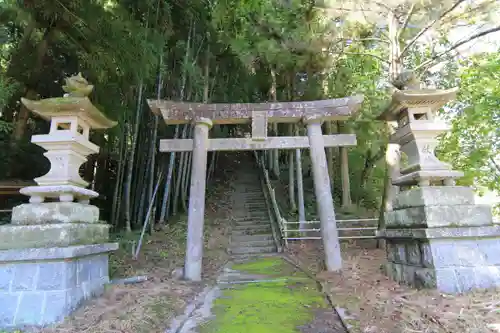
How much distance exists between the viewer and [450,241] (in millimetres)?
3559

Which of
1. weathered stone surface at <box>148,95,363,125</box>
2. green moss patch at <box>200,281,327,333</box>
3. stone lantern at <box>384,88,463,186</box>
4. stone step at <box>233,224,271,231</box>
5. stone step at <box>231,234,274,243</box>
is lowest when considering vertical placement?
green moss patch at <box>200,281,327,333</box>

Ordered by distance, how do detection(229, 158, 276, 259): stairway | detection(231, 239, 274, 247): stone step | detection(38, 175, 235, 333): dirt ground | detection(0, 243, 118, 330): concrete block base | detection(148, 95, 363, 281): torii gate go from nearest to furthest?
1. detection(38, 175, 235, 333): dirt ground
2. detection(0, 243, 118, 330): concrete block base
3. detection(148, 95, 363, 281): torii gate
4. detection(229, 158, 276, 259): stairway
5. detection(231, 239, 274, 247): stone step

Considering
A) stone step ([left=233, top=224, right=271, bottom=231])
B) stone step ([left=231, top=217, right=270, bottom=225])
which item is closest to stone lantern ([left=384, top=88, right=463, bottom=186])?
stone step ([left=233, top=224, right=271, bottom=231])

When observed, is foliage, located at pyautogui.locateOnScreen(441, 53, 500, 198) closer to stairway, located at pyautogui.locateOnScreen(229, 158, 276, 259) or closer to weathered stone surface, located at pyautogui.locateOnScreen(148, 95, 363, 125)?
weathered stone surface, located at pyautogui.locateOnScreen(148, 95, 363, 125)

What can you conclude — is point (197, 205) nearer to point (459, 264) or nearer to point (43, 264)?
point (43, 264)

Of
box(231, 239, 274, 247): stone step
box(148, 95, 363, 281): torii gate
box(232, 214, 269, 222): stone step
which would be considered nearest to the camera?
box(148, 95, 363, 281): torii gate

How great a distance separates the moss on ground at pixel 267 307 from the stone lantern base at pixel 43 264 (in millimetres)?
1514

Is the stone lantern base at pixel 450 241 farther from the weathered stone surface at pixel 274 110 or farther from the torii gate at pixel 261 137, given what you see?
the weathered stone surface at pixel 274 110

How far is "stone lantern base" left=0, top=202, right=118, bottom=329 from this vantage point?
3205mm

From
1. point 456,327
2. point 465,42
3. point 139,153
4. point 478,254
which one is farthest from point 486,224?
point 139,153

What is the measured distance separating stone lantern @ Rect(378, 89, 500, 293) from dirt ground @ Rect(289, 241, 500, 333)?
0.62ft

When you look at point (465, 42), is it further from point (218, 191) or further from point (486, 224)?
point (218, 191)

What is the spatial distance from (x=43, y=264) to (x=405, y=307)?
372cm

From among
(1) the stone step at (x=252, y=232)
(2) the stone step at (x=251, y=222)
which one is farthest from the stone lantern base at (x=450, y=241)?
(2) the stone step at (x=251, y=222)
